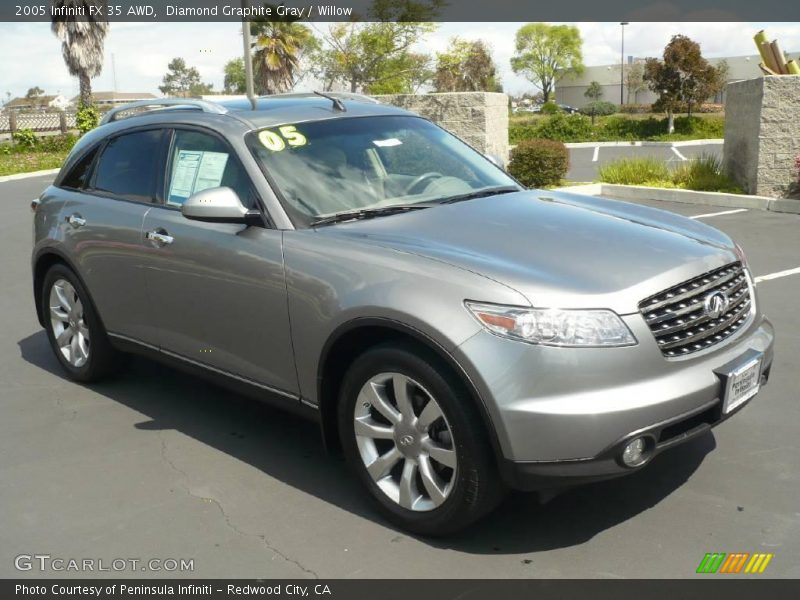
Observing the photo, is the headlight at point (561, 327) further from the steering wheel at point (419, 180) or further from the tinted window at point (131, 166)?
the tinted window at point (131, 166)

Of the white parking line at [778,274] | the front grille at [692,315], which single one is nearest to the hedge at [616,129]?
the white parking line at [778,274]

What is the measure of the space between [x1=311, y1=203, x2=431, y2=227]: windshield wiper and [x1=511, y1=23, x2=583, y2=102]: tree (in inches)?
4204

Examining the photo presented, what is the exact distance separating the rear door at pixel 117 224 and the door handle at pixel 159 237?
73mm

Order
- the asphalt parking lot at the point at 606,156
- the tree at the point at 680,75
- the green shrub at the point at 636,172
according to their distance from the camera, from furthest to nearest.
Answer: the tree at the point at 680,75 → the asphalt parking lot at the point at 606,156 → the green shrub at the point at 636,172

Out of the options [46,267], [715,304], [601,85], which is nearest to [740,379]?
[715,304]

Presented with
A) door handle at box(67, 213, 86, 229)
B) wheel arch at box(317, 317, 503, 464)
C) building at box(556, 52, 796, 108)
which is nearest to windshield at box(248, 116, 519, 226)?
wheel arch at box(317, 317, 503, 464)

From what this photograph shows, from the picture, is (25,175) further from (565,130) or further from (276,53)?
(565,130)

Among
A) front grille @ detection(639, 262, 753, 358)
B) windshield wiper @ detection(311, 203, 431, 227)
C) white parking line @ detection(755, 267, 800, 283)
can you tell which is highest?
windshield wiper @ detection(311, 203, 431, 227)

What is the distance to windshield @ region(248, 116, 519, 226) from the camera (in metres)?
4.45

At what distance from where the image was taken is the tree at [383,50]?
38094 millimetres

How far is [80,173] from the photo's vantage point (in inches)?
234

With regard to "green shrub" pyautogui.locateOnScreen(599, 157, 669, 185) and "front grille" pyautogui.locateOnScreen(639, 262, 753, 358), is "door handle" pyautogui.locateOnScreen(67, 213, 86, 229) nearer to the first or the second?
"front grille" pyautogui.locateOnScreen(639, 262, 753, 358)

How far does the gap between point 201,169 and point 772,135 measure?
11.0 metres
